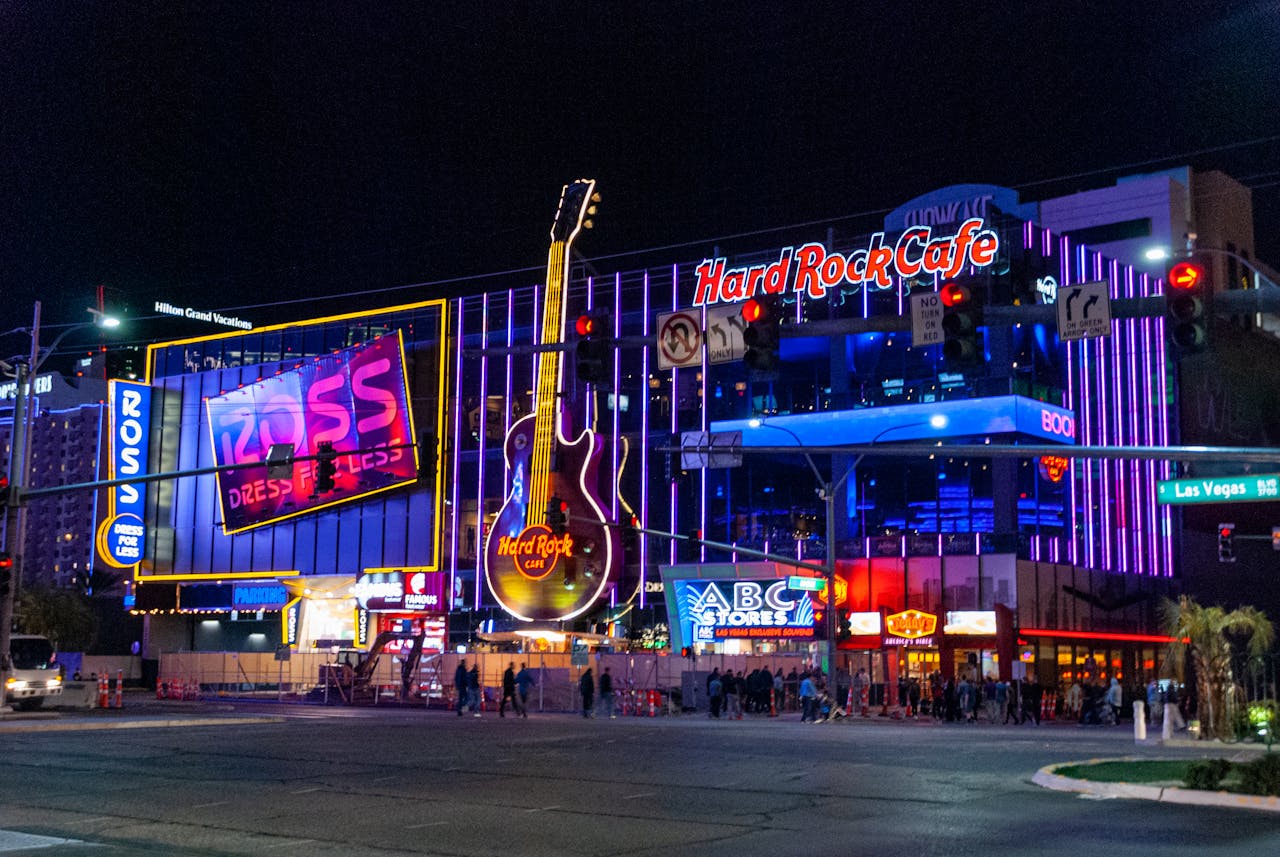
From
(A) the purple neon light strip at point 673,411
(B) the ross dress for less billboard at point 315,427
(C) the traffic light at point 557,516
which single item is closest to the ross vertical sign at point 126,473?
(B) the ross dress for less billboard at point 315,427

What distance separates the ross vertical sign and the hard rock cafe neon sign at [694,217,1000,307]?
114 ft

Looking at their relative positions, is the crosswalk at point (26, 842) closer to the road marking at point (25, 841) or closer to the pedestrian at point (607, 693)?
the road marking at point (25, 841)

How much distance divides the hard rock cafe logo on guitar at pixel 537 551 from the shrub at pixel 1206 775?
41.7m

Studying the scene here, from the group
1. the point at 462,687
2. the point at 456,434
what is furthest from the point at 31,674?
the point at 456,434

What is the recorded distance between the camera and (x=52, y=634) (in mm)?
81062

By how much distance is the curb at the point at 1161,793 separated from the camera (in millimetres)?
16797

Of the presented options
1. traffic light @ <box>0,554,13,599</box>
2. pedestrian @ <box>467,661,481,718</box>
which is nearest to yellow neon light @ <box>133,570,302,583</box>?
pedestrian @ <box>467,661,481,718</box>

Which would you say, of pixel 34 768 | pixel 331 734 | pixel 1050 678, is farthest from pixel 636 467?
pixel 34 768

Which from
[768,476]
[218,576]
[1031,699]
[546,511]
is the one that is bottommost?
[1031,699]

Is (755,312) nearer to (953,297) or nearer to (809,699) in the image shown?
(953,297)

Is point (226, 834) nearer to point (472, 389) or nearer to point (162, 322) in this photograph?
point (472, 389)

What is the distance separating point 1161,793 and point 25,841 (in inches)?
548

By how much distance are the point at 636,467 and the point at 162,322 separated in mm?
107716

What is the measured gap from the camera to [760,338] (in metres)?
19.0
